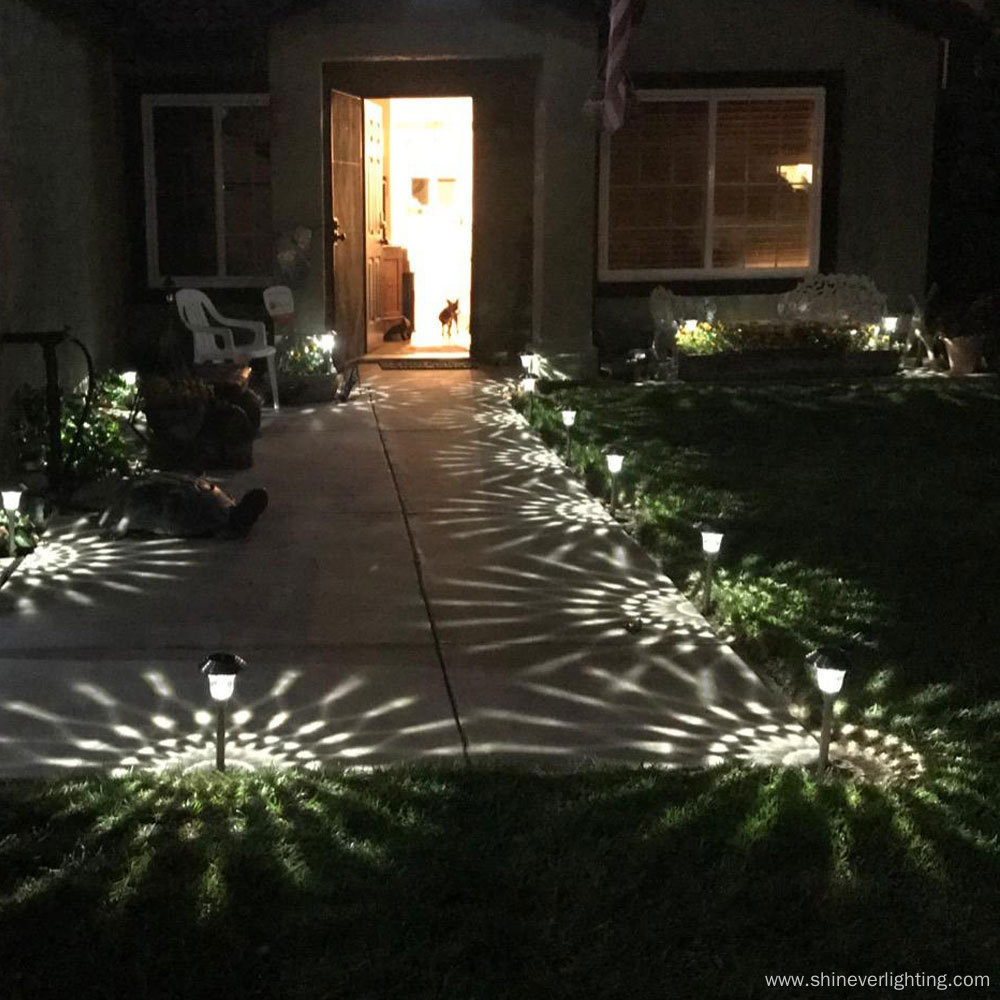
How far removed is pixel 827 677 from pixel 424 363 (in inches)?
369

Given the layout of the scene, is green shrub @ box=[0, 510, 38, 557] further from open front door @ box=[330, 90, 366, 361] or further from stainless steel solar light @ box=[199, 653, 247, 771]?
open front door @ box=[330, 90, 366, 361]

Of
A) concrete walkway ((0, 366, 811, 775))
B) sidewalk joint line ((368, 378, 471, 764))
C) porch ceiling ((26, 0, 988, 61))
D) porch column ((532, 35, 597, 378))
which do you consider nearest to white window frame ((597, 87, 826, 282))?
porch ceiling ((26, 0, 988, 61))

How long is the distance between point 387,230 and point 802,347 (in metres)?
4.69

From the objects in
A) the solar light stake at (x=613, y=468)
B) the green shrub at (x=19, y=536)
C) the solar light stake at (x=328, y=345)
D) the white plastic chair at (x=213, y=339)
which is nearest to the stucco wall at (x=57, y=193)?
the white plastic chair at (x=213, y=339)

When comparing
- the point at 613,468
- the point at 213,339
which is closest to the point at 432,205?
the point at 213,339

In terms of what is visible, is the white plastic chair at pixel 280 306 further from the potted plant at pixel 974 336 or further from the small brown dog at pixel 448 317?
the potted plant at pixel 974 336

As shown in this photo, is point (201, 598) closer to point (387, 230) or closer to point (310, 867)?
point (310, 867)

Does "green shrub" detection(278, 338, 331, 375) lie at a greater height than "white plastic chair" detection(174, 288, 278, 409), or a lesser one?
lesser

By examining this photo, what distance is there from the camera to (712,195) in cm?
1314

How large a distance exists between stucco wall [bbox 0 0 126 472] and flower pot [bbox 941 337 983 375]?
7.01 m

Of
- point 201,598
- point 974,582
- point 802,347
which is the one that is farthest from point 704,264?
point 201,598

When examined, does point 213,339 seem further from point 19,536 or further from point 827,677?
point 827,677

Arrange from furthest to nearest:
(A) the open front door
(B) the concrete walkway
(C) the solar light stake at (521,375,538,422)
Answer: (A) the open front door < (C) the solar light stake at (521,375,538,422) < (B) the concrete walkway

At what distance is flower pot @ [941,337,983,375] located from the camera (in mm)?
12234
